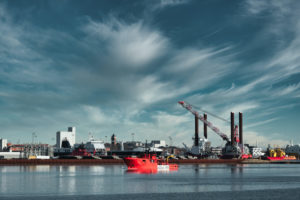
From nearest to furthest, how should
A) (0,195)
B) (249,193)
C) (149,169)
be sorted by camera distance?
(0,195), (249,193), (149,169)

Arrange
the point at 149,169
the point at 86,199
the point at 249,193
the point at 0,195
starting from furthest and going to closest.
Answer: the point at 149,169, the point at 249,193, the point at 0,195, the point at 86,199

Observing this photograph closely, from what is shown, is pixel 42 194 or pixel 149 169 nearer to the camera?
→ pixel 42 194

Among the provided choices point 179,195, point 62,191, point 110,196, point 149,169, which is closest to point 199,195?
point 179,195

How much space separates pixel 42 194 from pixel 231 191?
30731 mm

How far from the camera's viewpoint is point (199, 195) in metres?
59.5

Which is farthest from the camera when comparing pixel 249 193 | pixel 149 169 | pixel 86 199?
pixel 149 169

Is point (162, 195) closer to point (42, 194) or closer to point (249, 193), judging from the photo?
point (249, 193)

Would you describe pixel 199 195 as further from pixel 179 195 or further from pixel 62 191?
pixel 62 191

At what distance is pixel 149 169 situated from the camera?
142m

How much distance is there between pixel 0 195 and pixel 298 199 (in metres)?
43.3

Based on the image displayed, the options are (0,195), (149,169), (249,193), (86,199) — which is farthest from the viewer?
(149,169)

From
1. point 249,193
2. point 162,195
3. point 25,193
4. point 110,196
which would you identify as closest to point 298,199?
point 249,193

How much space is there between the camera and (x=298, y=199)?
54781mm

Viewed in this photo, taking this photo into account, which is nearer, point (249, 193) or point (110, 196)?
point (110, 196)
